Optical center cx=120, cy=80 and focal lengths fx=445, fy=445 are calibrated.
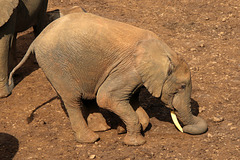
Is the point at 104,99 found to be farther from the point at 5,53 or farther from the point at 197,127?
the point at 5,53

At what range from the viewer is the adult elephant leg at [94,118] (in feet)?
21.4

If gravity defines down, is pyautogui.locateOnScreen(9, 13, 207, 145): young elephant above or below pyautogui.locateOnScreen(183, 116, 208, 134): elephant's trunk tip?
above

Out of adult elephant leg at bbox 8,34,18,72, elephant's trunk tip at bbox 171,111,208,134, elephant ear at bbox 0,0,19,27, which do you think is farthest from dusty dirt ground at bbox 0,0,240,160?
elephant ear at bbox 0,0,19,27

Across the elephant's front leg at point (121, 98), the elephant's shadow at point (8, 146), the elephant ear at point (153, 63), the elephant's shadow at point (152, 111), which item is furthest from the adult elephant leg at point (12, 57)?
the elephant ear at point (153, 63)

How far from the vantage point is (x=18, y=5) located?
25.3ft

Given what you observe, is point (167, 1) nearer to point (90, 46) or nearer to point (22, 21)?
point (22, 21)

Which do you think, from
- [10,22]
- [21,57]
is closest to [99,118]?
[10,22]

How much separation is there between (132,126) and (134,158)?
1.41 feet

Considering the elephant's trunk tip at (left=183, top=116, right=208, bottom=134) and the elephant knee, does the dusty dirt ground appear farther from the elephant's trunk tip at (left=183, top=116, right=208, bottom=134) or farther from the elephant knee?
the elephant knee

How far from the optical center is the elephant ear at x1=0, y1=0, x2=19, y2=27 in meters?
7.27

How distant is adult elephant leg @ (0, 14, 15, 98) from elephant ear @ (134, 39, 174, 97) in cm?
282

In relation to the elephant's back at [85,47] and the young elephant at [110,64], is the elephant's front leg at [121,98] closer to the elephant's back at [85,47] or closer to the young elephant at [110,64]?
the young elephant at [110,64]

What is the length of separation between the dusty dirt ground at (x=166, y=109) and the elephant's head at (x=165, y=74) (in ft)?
1.93

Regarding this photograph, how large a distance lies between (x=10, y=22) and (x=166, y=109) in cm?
300
